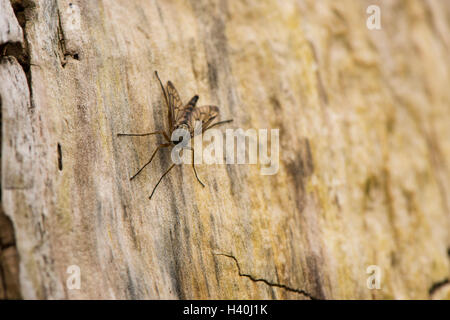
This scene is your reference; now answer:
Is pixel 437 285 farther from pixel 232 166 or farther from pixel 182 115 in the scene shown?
pixel 182 115

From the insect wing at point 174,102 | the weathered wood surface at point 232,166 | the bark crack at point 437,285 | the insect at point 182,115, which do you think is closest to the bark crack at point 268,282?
the weathered wood surface at point 232,166

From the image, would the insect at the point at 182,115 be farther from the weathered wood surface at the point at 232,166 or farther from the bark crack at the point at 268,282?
the bark crack at the point at 268,282

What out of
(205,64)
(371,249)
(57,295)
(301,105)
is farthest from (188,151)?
(371,249)

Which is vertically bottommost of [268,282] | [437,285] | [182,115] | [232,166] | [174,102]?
[437,285]

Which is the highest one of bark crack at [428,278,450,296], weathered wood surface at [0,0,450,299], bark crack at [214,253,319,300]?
weathered wood surface at [0,0,450,299]

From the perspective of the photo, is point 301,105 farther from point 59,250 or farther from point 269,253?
point 59,250

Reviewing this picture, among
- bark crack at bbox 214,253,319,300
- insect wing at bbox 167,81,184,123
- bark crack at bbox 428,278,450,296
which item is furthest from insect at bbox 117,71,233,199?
bark crack at bbox 428,278,450,296

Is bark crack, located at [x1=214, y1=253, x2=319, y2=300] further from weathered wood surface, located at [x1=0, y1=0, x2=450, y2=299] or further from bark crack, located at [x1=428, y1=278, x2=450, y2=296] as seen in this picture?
bark crack, located at [x1=428, y1=278, x2=450, y2=296]

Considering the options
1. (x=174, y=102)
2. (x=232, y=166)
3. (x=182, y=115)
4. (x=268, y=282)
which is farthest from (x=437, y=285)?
(x=174, y=102)
